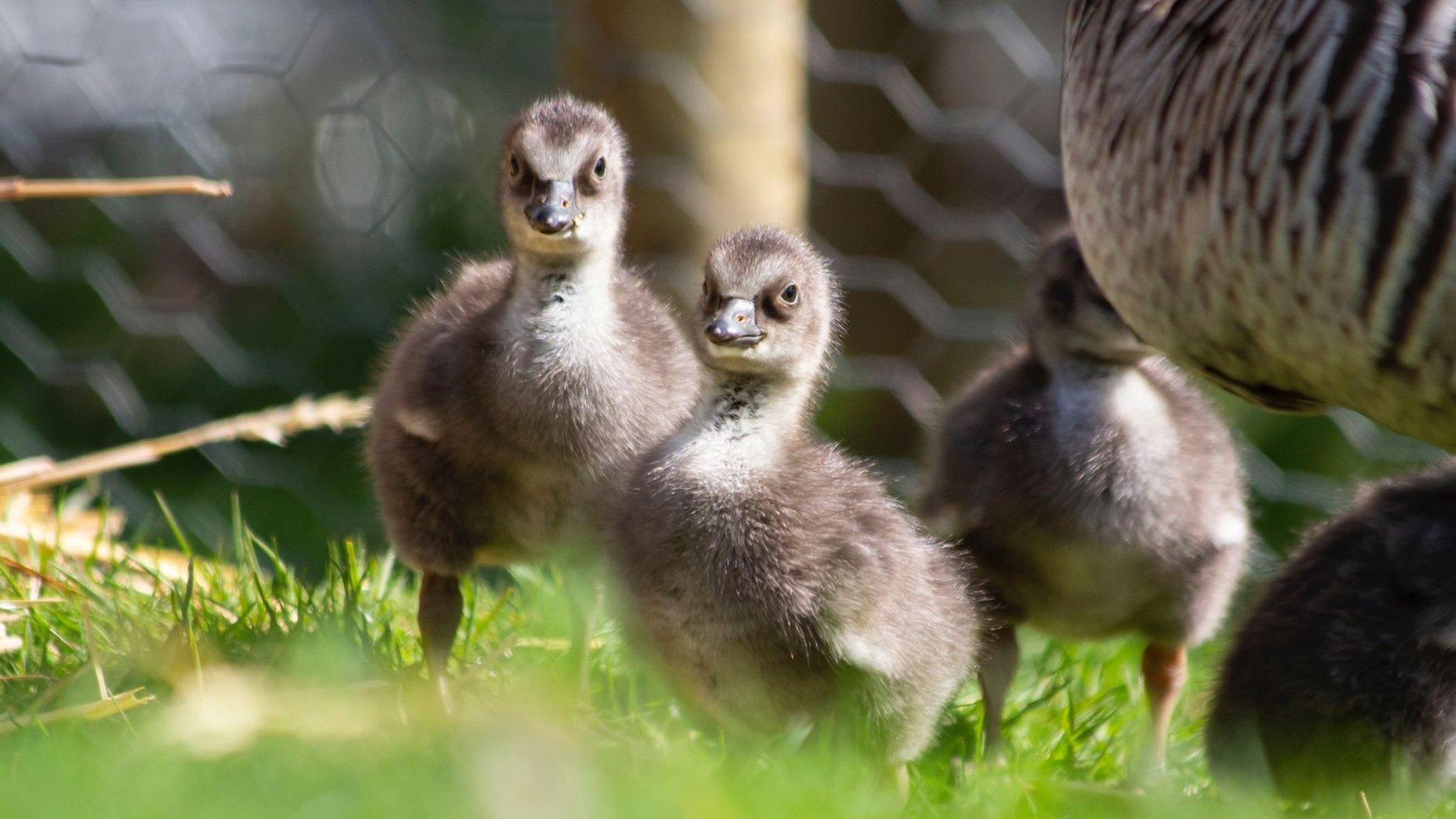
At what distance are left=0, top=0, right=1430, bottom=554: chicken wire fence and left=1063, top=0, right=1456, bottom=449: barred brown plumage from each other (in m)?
0.98

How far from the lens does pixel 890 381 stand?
10.6 ft

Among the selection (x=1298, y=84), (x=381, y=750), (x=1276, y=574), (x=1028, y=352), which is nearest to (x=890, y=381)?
(x=1028, y=352)

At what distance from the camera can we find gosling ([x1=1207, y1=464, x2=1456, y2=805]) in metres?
1.56

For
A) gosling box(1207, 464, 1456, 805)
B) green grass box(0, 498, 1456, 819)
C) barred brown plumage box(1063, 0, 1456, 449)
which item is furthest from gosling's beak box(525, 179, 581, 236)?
gosling box(1207, 464, 1456, 805)

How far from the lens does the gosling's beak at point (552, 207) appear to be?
1.66 meters

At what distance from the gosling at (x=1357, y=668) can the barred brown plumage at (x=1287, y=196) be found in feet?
0.38

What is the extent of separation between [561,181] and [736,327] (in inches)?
11.4

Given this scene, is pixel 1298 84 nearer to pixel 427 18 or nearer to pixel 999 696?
pixel 999 696

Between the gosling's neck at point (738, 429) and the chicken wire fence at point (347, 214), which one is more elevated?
the gosling's neck at point (738, 429)

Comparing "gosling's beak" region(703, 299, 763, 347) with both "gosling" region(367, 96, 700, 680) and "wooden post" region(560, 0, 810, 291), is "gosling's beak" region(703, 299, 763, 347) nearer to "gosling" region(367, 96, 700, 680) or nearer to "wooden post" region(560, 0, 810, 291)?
"gosling" region(367, 96, 700, 680)

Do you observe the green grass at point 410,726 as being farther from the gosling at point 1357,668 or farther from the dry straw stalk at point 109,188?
the dry straw stalk at point 109,188

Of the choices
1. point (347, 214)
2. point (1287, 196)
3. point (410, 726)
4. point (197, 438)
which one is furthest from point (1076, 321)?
point (347, 214)

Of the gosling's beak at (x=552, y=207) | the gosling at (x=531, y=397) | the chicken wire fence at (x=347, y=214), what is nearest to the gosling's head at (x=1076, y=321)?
the gosling at (x=531, y=397)

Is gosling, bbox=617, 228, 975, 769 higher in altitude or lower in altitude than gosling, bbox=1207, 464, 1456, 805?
higher
